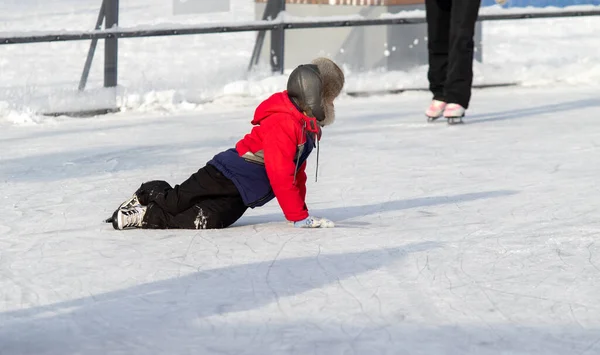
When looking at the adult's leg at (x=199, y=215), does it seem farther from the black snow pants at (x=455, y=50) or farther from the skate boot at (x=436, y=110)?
the skate boot at (x=436, y=110)

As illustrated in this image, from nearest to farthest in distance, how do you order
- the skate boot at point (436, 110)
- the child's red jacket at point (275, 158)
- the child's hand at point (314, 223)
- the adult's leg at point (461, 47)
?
1. the child's red jacket at point (275, 158)
2. the child's hand at point (314, 223)
3. the adult's leg at point (461, 47)
4. the skate boot at point (436, 110)

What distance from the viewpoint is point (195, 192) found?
4117mm

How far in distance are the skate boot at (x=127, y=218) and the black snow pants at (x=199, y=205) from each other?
17mm

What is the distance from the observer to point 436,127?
23.1 ft

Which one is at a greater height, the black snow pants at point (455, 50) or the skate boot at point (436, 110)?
the black snow pants at point (455, 50)

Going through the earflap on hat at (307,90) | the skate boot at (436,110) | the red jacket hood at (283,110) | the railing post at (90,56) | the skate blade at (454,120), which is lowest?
the skate blade at (454,120)

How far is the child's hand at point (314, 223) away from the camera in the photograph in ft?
13.4

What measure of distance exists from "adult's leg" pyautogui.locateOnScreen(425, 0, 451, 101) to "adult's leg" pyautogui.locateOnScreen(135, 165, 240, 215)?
3.30 metres

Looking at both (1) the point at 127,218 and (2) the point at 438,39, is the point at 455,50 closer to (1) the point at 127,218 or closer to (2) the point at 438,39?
(2) the point at 438,39

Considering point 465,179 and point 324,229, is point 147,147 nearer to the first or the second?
point 465,179

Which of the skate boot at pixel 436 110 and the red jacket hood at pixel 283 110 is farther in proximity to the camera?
the skate boot at pixel 436 110

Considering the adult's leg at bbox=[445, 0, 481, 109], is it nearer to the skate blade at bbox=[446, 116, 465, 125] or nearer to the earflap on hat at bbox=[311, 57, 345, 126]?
the skate blade at bbox=[446, 116, 465, 125]

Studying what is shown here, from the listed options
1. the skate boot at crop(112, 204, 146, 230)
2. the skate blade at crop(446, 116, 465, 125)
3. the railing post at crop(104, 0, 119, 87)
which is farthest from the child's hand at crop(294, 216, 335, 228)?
the railing post at crop(104, 0, 119, 87)

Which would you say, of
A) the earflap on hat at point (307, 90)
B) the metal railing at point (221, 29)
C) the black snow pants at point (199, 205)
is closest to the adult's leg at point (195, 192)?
the black snow pants at point (199, 205)
